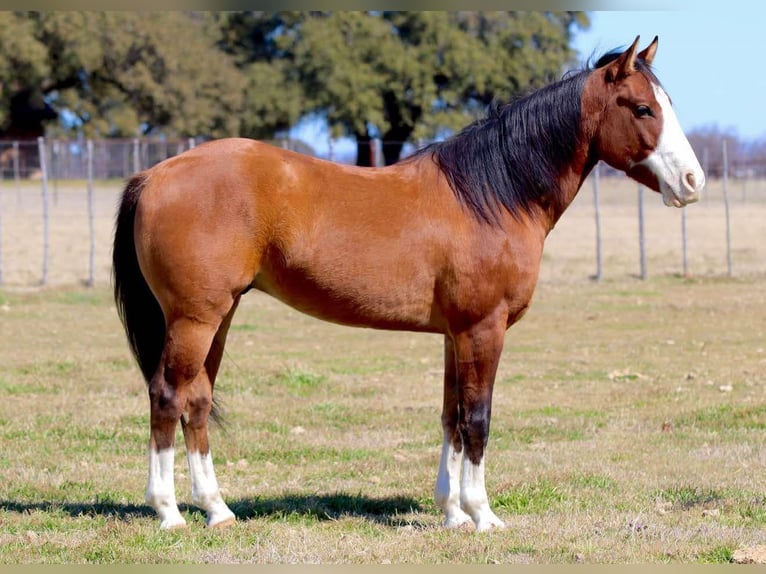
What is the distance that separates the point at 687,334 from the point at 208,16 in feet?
114

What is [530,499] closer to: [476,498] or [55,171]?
[476,498]

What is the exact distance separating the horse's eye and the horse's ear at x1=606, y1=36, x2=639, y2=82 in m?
0.20

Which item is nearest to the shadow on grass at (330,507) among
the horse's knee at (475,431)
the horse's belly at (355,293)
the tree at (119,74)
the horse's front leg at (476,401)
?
the horse's front leg at (476,401)

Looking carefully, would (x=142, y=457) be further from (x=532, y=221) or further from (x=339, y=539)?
(x=532, y=221)

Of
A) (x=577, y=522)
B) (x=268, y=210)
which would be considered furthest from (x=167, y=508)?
(x=577, y=522)

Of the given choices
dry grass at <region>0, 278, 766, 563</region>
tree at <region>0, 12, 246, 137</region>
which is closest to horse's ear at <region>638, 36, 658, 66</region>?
dry grass at <region>0, 278, 766, 563</region>

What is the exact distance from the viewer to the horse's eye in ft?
17.6

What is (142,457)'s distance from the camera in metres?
7.07

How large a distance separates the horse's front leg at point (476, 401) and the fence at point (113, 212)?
12.3 meters

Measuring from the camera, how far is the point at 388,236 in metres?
5.36

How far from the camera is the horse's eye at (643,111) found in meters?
5.37

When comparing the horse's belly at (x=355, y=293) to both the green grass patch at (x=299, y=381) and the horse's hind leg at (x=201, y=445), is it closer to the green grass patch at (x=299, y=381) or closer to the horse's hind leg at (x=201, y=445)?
the horse's hind leg at (x=201, y=445)

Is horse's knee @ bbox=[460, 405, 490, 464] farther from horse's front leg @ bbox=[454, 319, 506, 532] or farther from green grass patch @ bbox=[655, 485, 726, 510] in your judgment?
green grass patch @ bbox=[655, 485, 726, 510]

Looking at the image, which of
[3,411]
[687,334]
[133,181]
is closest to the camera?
[133,181]
